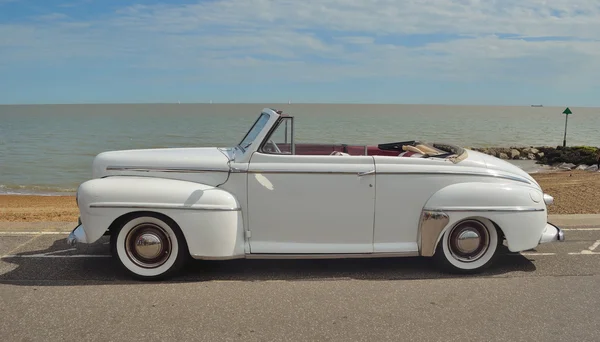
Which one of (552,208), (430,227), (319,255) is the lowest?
(552,208)

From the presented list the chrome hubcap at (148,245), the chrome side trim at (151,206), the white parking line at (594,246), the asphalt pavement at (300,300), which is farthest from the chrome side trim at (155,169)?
the white parking line at (594,246)

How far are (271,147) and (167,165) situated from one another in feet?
3.33

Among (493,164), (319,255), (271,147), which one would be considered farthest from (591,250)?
(271,147)

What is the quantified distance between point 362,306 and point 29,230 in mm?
4795

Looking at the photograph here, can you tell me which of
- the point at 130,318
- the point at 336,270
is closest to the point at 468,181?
the point at 336,270

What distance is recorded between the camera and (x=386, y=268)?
17.5ft

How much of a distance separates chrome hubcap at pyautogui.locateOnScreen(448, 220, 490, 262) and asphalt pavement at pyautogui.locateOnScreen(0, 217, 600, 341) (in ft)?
0.71

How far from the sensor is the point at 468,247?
5.14m

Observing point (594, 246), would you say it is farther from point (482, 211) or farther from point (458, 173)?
point (458, 173)

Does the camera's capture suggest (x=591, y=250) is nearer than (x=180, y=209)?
No

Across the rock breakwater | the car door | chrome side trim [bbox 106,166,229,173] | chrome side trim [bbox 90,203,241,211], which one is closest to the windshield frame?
the car door

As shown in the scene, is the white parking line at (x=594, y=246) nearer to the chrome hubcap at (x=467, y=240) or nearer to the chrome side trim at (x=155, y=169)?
the chrome hubcap at (x=467, y=240)

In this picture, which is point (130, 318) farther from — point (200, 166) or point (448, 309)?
point (448, 309)

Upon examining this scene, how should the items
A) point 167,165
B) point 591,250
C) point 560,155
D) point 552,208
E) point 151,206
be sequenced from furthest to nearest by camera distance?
point 560,155
point 552,208
point 591,250
point 167,165
point 151,206
